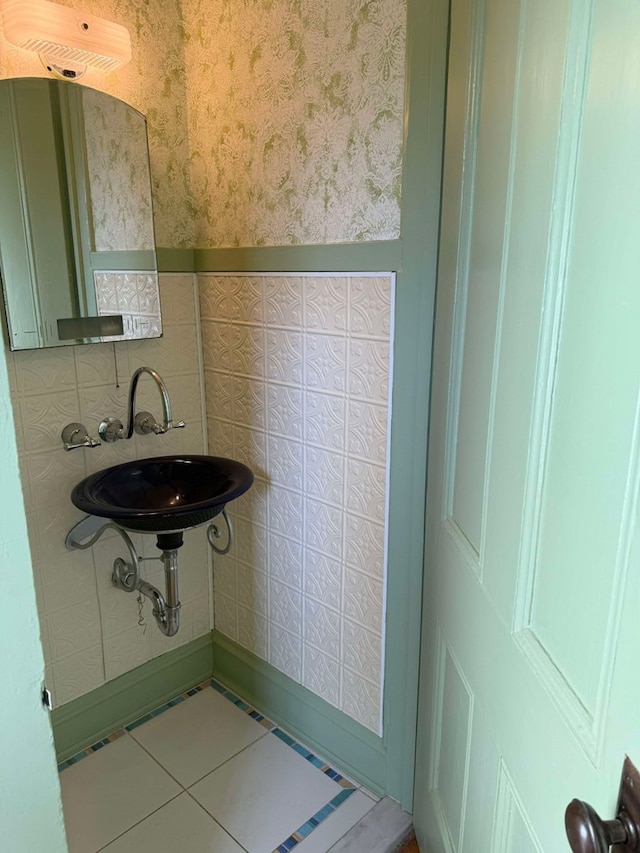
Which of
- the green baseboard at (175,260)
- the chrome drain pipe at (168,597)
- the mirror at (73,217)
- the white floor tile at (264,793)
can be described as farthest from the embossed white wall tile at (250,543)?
the green baseboard at (175,260)

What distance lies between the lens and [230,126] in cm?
170

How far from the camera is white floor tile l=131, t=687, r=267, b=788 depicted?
1.82 m

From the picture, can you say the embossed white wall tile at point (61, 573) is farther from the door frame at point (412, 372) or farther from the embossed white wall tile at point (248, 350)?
the door frame at point (412, 372)

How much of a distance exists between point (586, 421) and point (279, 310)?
119 centimetres

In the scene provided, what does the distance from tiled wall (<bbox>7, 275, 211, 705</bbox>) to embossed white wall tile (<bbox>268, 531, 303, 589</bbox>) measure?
0.34m

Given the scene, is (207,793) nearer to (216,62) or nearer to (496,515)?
(496,515)

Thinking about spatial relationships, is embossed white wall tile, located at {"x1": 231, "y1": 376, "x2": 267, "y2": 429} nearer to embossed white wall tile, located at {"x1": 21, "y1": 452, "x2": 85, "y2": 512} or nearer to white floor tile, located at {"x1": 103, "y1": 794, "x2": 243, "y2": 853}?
embossed white wall tile, located at {"x1": 21, "y1": 452, "x2": 85, "y2": 512}

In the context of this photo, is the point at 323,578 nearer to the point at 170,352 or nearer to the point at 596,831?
the point at 170,352

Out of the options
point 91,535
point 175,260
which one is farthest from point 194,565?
point 175,260

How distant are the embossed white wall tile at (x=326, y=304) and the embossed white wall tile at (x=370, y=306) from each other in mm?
30

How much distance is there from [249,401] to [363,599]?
67 centimetres

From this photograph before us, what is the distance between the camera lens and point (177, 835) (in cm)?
159

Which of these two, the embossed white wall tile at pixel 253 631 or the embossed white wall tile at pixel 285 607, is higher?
the embossed white wall tile at pixel 285 607

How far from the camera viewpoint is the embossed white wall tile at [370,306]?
1409mm
